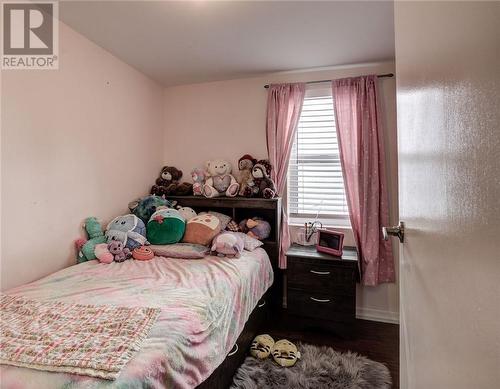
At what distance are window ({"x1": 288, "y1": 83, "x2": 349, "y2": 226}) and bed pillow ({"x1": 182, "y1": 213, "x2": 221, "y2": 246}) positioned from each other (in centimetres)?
86

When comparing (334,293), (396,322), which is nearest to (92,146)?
(334,293)

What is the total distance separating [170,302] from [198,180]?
171cm

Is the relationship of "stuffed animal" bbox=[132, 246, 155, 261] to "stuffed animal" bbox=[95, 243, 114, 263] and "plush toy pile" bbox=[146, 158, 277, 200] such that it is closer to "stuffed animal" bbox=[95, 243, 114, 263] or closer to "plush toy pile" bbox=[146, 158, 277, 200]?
"stuffed animal" bbox=[95, 243, 114, 263]

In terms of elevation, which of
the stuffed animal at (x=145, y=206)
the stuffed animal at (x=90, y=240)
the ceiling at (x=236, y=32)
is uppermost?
the ceiling at (x=236, y=32)

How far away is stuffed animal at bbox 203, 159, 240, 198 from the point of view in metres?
2.82

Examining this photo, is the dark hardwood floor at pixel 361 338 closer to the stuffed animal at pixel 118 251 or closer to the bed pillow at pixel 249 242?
the bed pillow at pixel 249 242

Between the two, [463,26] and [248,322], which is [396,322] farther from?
[463,26]

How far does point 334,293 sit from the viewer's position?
7.52 ft

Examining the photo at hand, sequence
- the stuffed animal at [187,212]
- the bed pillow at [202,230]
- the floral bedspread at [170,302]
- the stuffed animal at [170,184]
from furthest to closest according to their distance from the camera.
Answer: the stuffed animal at [170,184], the stuffed animal at [187,212], the bed pillow at [202,230], the floral bedspread at [170,302]

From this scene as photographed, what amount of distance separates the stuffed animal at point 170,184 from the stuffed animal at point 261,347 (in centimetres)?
163

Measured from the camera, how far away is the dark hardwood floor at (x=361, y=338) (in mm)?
2084

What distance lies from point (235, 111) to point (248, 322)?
210 cm
